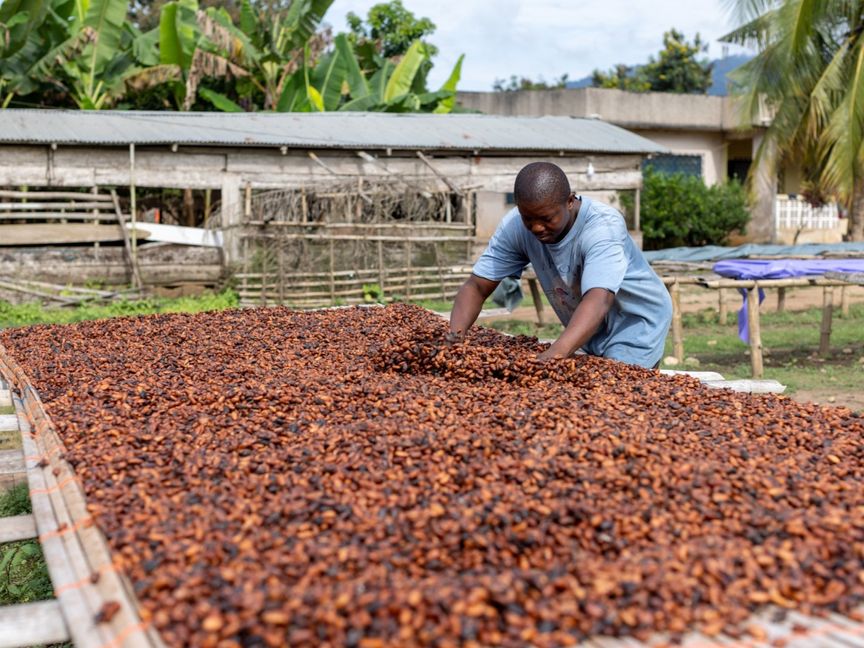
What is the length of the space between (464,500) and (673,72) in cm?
2899

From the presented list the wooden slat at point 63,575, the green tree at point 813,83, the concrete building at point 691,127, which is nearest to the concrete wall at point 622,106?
the concrete building at point 691,127

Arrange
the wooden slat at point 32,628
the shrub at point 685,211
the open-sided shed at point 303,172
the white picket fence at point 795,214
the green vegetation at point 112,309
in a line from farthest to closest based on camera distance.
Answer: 1. the white picket fence at point 795,214
2. the shrub at point 685,211
3. the open-sided shed at point 303,172
4. the green vegetation at point 112,309
5. the wooden slat at point 32,628

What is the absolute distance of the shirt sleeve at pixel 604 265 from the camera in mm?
3611

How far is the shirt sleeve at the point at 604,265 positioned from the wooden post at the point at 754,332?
4481 mm

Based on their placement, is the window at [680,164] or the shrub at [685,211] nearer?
the shrub at [685,211]

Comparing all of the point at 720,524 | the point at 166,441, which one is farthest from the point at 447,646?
the point at 166,441

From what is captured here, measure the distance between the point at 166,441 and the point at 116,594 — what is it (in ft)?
3.32

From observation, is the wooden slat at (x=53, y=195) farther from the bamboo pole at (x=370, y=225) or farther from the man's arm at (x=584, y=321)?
the man's arm at (x=584, y=321)

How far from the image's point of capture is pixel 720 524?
2.13 metres

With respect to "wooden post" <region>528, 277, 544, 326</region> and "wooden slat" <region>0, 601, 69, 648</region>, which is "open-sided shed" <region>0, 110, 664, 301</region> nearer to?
"wooden post" <region>528, 277, 544, 326</region>

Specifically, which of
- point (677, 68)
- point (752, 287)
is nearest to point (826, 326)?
point (752, 287)

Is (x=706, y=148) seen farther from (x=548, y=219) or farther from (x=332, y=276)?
(x=548, y=219)

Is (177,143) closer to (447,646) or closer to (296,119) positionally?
(296,119)

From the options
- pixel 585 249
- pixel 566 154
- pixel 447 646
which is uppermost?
pixel 566 154
